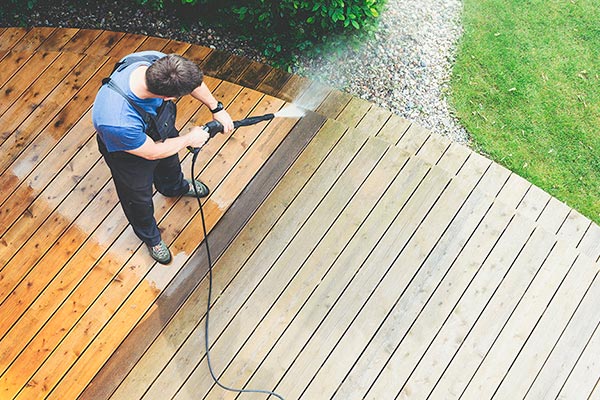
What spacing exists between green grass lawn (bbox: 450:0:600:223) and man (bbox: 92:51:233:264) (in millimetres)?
2291

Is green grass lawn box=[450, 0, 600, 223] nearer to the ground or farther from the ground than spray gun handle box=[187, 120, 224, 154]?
nearer to the ground

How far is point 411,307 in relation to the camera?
12.9ft

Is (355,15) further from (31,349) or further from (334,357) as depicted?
(31,349)

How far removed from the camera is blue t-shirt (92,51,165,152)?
2926 millimetres

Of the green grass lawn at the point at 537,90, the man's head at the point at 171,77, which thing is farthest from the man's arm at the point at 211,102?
the green grass lawn at the point at 537,90

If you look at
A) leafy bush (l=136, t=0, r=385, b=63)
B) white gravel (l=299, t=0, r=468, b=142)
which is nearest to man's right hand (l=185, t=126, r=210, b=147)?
leafy bush (l=136, t=0, r=385, b=63)

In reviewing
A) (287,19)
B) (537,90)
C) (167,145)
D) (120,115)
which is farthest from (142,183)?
(537,90)

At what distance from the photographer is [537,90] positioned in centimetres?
490

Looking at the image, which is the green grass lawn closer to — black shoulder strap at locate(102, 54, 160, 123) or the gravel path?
the gravel path

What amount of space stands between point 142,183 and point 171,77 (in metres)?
0.82

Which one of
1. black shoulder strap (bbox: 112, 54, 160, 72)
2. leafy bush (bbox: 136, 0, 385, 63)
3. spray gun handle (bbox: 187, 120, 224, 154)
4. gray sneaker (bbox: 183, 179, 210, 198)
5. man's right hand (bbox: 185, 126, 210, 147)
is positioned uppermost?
black shoulder strap (bbox: 112, 54, 160, 72)

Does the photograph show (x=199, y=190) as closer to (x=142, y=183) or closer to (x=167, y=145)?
(x=142, y=183)

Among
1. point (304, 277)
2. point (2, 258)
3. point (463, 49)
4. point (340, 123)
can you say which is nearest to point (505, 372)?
point (304, 277)

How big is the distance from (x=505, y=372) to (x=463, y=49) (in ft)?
8.47
